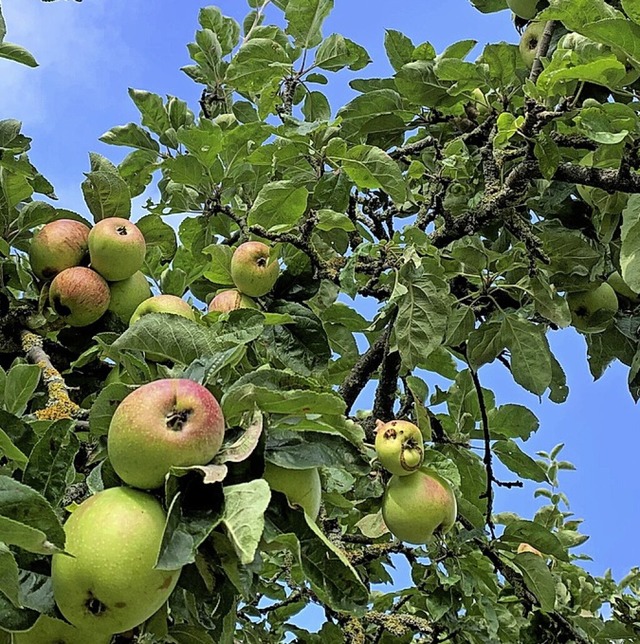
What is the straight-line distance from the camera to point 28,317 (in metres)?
2.06

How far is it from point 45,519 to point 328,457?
0.43 m

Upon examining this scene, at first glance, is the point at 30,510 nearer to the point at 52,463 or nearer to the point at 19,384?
the point at 52,463

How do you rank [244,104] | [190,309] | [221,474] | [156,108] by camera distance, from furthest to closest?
[244,104] < [156,108] < [190,309] < [221,474]

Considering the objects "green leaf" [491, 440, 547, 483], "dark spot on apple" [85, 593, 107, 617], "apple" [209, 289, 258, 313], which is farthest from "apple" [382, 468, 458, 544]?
"dark spot on apple" [85, 593, 107, 617]

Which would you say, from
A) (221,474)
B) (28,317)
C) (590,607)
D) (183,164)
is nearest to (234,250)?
(183,164)

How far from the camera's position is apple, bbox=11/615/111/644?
1.20 meters

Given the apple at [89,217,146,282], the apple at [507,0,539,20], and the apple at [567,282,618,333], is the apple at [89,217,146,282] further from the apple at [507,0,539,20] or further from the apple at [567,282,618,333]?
the apple at [507,0,539,20]

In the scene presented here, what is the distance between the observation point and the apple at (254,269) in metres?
2.04

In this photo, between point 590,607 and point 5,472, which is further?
point 590,607

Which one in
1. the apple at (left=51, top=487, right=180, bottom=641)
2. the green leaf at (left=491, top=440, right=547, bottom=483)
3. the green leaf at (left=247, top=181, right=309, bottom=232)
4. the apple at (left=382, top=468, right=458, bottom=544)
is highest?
the green leaf at (left=247, top=181, right=309, bottom=232)

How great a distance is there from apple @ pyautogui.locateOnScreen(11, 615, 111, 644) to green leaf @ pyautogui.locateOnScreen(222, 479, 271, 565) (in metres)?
0.30

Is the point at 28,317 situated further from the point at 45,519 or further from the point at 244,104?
the point at 244,104

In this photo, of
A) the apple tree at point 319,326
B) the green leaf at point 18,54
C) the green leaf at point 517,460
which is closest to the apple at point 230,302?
the apple tree at point 319,326

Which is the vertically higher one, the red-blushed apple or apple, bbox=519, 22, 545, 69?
apple, bbox=519, 22, 545, 69
